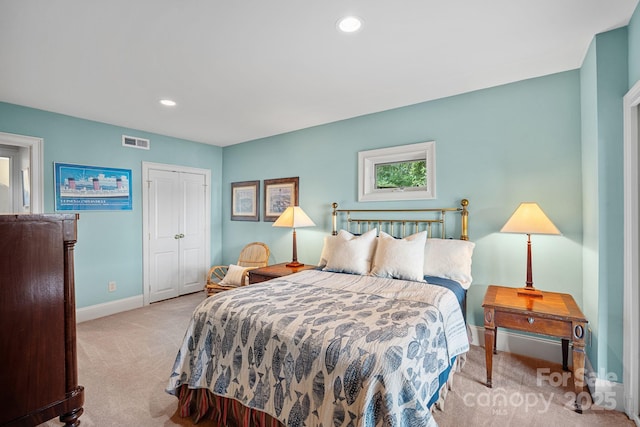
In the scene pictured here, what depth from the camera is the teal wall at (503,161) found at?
262 centimetres

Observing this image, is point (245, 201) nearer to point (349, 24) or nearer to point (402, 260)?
point (402, 260)

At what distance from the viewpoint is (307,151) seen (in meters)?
4.30

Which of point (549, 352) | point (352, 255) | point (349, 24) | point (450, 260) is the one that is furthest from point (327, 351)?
point (549, 352)

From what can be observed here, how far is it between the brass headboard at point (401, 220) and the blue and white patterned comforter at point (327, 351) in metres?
1.07

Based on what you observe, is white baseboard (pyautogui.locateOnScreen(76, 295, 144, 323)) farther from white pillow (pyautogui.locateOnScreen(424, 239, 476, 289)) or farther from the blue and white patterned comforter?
white pillow (pyautogui.locateOnScreen(424, 239, 476, 289))

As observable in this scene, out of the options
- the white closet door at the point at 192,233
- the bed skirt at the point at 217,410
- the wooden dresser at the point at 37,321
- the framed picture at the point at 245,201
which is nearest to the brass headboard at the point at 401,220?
the framed picture at the point at 245,201

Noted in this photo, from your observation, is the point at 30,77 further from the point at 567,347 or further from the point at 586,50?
the point at 567,347

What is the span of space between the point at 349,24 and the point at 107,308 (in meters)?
4.34

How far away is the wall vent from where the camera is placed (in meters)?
4.20

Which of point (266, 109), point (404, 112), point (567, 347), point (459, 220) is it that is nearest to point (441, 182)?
point (459, 220)

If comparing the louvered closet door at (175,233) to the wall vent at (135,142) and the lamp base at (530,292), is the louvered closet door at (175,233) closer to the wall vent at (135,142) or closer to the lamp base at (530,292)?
the wall vent at (135,142)

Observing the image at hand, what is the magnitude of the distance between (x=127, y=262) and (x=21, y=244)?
287 cm

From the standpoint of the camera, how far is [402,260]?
8.89 feet

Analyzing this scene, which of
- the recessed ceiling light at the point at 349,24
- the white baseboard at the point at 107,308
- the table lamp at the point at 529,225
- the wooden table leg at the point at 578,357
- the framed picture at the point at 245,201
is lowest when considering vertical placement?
the white baseboard at the point at 107,308
